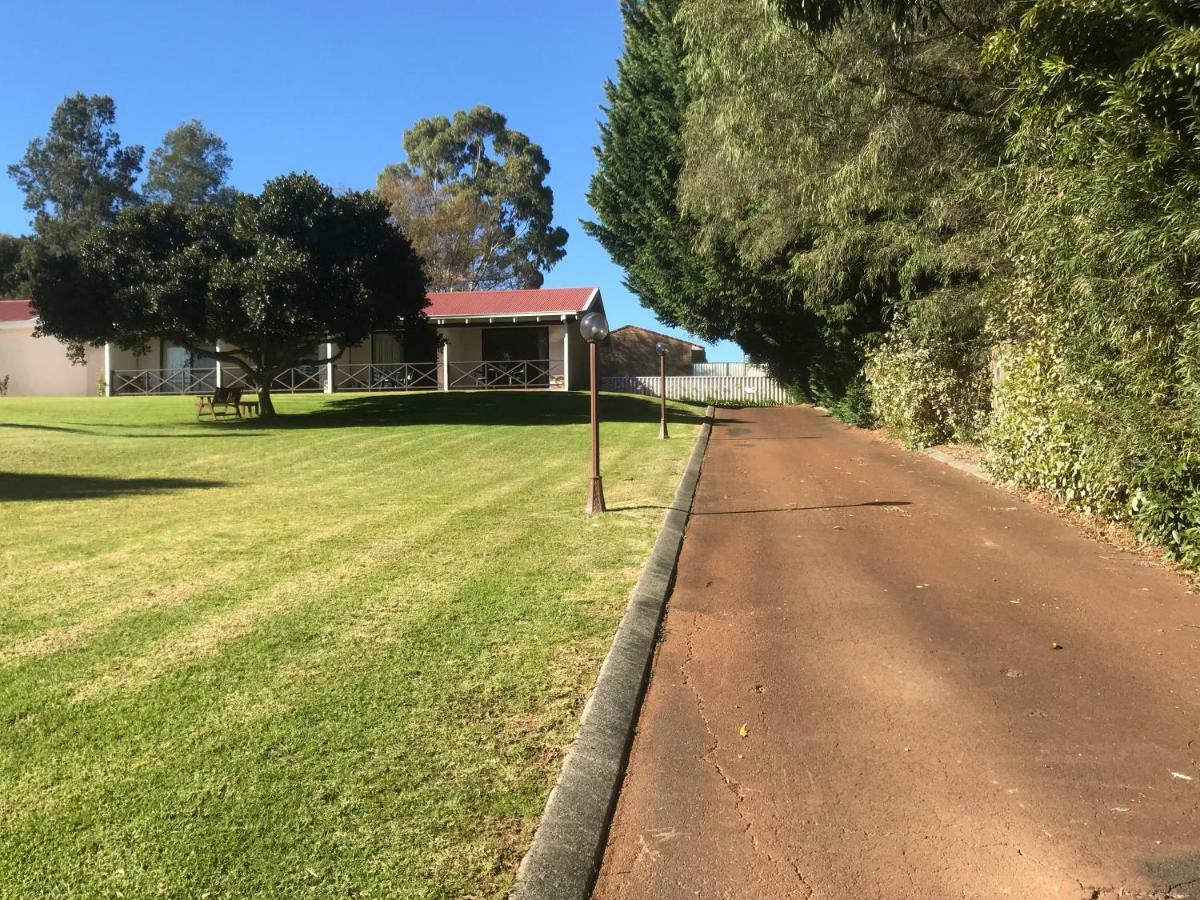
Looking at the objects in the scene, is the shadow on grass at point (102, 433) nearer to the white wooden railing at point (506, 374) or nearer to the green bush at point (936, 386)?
the green bush at point (936, 386)

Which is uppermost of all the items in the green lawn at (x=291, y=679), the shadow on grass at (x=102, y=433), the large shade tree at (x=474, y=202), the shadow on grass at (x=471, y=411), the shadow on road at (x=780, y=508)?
the large shade tree at (x=474, y=202)

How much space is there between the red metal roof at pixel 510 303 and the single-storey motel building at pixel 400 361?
0.04 m

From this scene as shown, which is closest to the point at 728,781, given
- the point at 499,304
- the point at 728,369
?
the point at 499,304

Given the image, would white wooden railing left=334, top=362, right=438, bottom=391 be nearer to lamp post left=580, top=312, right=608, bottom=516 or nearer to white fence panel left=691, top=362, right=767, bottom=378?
white fence panel left=691, top=362, right=767, bottom=378

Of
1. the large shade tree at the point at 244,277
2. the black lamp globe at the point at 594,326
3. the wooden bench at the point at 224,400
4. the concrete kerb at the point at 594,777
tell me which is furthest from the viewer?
the wooden bench at the point at 224,400

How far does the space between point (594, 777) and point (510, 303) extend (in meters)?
27.8

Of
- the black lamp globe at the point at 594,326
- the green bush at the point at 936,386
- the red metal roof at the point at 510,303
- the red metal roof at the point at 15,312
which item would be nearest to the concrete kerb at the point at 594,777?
the black lamp globe at the point at 594,326

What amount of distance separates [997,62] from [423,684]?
6276 millimetres

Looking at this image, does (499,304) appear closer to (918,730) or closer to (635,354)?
(635,354)

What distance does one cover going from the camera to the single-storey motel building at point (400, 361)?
28438mm

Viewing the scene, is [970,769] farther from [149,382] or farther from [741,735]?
[149,382]

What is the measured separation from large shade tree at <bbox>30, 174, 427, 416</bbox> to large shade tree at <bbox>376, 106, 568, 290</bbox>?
940 inches

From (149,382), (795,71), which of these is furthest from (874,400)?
(149,382)

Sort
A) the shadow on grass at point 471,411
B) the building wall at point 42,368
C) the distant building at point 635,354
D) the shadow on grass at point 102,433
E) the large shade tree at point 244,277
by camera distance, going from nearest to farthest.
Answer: the shadow on grass at point 102,433 < the large shade tree at point 244,277 < the shadow on grass at point 471,411 < the building wall at point 42,368 < the distant building at point 635,354
